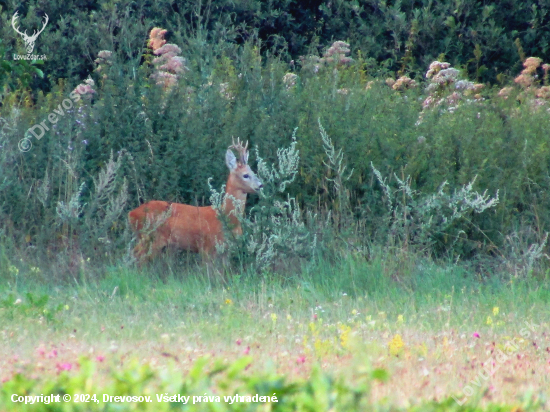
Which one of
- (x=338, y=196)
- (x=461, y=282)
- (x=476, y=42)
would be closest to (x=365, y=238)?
(x=338, y=196)

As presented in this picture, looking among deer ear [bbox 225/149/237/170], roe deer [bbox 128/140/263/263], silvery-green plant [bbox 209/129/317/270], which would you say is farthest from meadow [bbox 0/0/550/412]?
deer ear [bbox 225/149/237/170]

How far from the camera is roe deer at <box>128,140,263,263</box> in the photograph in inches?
332

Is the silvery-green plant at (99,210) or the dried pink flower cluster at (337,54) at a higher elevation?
the dried pink flower cluster at (337,54)

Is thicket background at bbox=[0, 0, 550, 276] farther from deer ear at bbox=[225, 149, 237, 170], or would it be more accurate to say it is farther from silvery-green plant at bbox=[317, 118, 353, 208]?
deer ear at bbox=[225, 149, 237, 170]

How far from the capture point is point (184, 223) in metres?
8.58

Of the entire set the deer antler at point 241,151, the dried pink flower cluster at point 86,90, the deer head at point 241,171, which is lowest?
the deer head at point 241,171

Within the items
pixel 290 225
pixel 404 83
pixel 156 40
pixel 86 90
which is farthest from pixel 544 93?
pixel 86 90

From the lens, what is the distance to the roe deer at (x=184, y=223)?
27.6 ft

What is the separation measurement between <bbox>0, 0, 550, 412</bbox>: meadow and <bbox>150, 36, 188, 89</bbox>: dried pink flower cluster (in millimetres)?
31

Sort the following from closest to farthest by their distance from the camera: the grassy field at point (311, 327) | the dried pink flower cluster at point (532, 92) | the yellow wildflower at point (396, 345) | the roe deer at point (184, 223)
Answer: the grassy field at point (311, 327) → the yellow wildflower at point (396, 345) → the roe deer at point (184, 223) → the dried pink flower cluster at point (532, 92)

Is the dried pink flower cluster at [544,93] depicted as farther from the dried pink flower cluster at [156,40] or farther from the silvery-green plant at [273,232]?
the dried pink flower cluster at [156,40]

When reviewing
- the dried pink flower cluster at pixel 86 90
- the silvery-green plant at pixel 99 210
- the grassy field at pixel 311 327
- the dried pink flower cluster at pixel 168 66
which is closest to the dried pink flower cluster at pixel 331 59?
the dried pink flower cluster at pixel 168 66

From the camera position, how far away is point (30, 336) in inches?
210

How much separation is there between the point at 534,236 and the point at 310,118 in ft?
9.42
